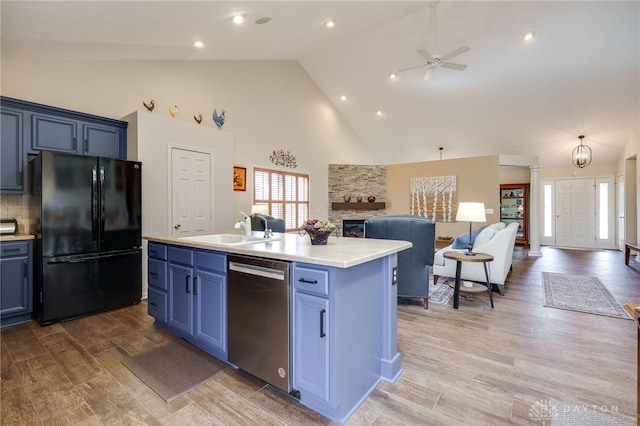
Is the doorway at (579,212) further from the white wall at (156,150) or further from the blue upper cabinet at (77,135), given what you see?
the blue upper cabinet at (77,135)

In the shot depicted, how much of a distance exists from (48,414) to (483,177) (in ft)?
27.3

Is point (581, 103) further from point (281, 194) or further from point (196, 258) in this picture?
→ point (196, 258)

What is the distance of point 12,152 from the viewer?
3.09 m

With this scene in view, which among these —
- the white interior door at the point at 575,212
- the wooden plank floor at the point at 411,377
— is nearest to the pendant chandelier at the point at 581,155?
the white interior door at the point at 575,212

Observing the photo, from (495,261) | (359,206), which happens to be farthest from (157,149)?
(359,206)

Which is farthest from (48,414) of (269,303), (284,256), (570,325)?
(570,325)

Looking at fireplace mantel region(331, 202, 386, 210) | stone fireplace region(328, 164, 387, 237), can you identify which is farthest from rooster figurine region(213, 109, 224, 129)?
fireplace mantel region(331, 202, 386, 210)

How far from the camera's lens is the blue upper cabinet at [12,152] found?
3037mm

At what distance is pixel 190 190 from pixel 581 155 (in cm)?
854

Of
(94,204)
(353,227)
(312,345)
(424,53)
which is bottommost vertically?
(312,345)

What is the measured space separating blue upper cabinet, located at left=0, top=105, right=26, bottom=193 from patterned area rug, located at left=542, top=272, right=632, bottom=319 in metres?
6.10

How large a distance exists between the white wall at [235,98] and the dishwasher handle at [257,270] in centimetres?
329

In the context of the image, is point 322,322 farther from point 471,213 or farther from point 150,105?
point 150,105

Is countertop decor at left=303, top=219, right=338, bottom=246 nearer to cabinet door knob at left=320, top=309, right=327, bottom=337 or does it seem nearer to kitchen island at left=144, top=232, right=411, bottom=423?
kitchen island at left=144, top=232, right=411, bottom=423
